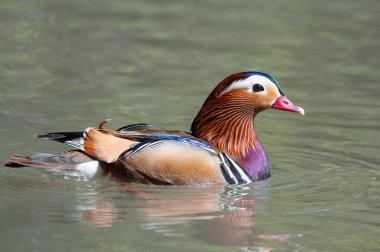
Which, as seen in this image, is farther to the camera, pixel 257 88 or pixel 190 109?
pixel 190 109

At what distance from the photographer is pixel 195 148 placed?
8875mm

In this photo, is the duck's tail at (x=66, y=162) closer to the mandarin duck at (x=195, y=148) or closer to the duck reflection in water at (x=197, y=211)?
the mandarin duck at (x=195, y=148)

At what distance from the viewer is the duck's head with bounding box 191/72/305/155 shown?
362 inches

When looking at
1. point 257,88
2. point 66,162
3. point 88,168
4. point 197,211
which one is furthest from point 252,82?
point 66,162

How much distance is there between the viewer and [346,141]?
10453 mm

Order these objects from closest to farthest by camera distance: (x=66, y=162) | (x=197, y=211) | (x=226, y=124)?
(x=197, y=211) < (x=66, y=162) < (x=226, y=124)

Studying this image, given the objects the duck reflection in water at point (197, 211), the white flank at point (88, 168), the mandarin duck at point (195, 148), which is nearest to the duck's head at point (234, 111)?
the mandarin duck at point (195, 148)

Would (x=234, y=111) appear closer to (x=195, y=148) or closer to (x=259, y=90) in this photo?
(x=259, y=90)

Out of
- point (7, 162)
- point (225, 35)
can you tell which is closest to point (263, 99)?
point (7, 162)

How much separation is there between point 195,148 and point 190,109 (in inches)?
102

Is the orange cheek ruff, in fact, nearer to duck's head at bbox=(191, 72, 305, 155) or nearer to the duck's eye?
duck's head at bbox=(191, 72, 305, 155)

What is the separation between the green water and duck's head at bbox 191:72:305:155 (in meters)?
0.46

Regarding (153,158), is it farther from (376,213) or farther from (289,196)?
(376,213)

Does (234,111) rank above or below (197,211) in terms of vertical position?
above
